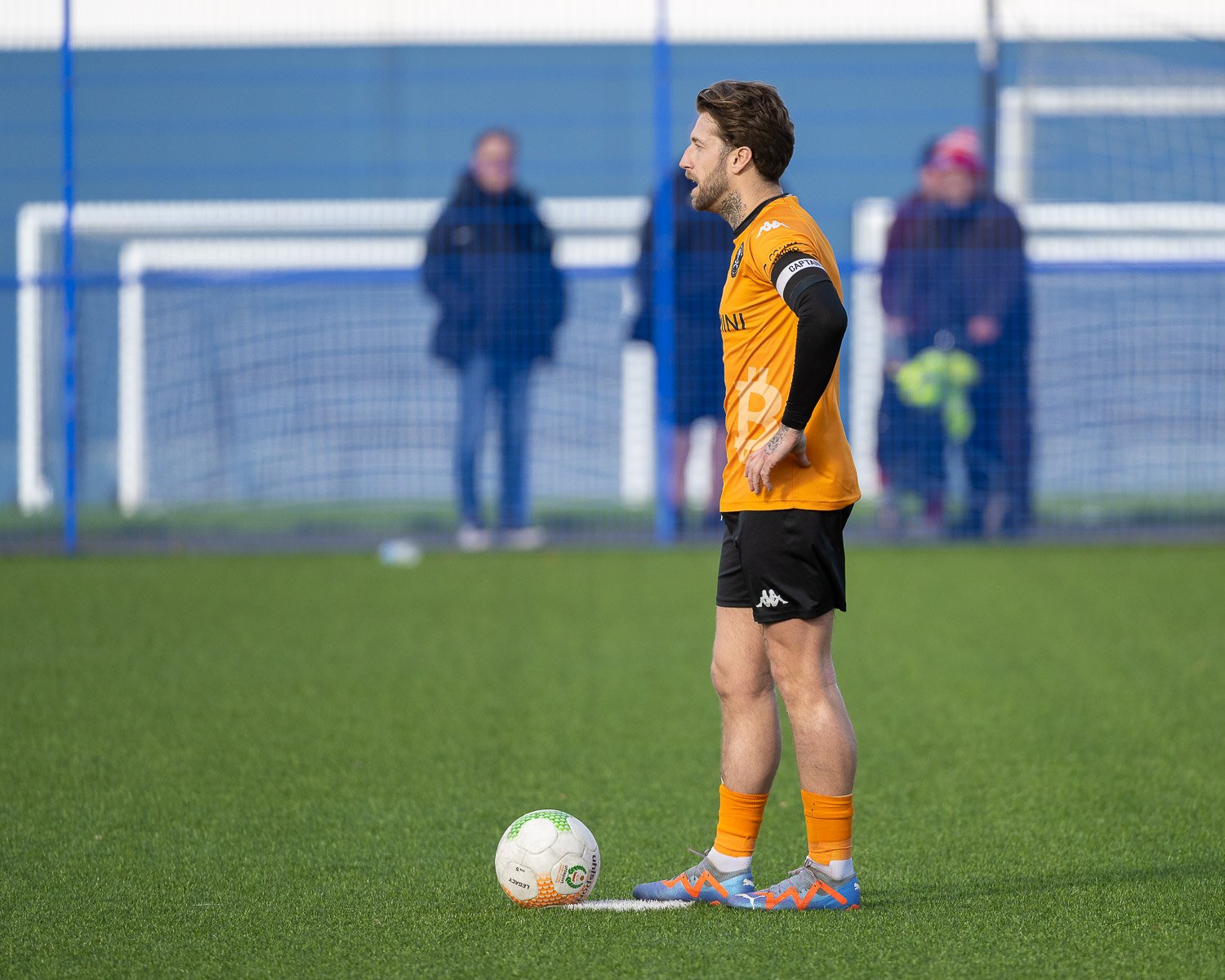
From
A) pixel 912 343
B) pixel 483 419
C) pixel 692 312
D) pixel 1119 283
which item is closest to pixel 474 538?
pixel 483 419

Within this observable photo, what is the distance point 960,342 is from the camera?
9.74 m

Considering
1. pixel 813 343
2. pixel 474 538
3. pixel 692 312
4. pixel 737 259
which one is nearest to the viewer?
pixel 813 343

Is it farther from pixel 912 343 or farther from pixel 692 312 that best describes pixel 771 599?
pixel 912 343

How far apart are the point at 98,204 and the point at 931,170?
511 cm

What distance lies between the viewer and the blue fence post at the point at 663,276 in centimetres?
958

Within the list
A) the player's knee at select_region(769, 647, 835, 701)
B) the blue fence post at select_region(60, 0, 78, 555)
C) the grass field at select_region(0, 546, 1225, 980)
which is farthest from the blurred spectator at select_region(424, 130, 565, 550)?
the player's knee at select_region(769, 647, 835, 701)

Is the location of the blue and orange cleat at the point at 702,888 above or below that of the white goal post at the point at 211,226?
below

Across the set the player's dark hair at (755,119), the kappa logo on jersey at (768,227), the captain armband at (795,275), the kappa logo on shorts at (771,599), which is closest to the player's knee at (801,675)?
the kappa logo on shorts at (771,599)

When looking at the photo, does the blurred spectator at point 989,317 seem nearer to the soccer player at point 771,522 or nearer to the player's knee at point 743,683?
the soccer player at point 771,522

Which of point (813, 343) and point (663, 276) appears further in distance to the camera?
point (663, 276)

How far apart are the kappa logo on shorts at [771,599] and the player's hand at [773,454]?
20 cm

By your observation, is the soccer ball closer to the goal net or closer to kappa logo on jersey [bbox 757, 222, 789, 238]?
kappa logo on jersey [bbox 757, 222, 789, 238]

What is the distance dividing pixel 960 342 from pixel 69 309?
532cm

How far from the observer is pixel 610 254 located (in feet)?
34.9
